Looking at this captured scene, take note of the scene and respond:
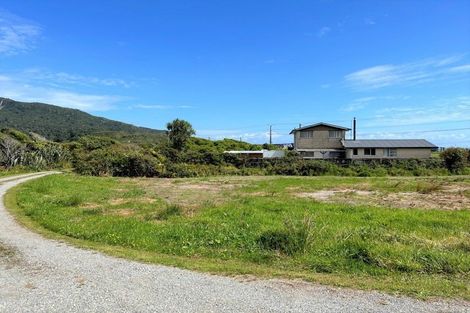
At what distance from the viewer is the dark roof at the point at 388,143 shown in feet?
165

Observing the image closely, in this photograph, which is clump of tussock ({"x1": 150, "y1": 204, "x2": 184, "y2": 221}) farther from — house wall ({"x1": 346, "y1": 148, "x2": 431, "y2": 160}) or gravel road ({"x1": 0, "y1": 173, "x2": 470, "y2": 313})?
house wall ({"x1": 346, "y1": 148, "x2": 431, "y2": 160})

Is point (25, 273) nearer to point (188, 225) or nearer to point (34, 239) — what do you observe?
point (34, 239)

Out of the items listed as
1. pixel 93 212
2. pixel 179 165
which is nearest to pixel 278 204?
pixel 93 212

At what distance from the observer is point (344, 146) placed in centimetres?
5203

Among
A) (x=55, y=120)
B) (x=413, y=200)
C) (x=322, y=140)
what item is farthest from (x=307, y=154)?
(x=55, y=120)

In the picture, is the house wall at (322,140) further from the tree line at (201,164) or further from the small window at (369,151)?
the tree line at (201,164)

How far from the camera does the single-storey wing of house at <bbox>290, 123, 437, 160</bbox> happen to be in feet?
165

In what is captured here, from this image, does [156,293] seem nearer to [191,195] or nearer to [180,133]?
[191,195]

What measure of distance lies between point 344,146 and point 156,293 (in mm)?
49895

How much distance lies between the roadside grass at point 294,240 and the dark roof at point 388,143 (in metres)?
40.6

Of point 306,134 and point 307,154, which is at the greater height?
point 306,134

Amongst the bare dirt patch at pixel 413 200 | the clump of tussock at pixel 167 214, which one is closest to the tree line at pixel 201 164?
the bare dirt patch at pixel 413 200

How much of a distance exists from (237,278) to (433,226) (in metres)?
6.79

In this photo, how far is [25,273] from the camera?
19.8ft
